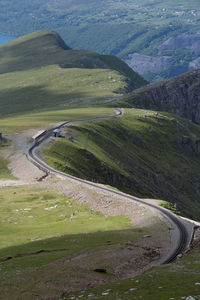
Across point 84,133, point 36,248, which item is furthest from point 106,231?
point 84,133

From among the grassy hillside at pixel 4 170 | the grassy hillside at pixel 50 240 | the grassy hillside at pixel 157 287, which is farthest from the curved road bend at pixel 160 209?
the grassy hillside at pixel 157 287

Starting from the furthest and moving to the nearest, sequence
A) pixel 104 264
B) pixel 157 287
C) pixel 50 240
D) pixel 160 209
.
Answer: pixel 160 209 → pixel 50 240 → pixel 104 264 → pixel 157 287

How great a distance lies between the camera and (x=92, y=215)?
7888 cm

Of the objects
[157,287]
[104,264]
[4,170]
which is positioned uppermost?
Result: [157,287]

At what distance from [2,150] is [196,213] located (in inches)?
3402

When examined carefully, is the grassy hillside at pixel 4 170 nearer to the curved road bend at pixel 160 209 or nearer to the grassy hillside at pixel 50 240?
the curved road bend at pixel 160 209

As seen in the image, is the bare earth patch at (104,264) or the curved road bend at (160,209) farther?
the curved road bend at (160,209)

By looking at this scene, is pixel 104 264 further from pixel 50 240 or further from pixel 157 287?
pixel 50 240

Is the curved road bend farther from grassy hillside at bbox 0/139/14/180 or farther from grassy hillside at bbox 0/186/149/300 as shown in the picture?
grassy hillside at bbox 0/139/14/180

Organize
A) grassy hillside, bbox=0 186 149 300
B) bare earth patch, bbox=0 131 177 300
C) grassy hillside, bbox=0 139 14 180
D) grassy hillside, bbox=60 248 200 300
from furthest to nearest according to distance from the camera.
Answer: grassy hillside, bbox=0 139 14 180 < grassy hillside, bbox=0 186 149 300 < bare earth patch, bbox=0 131 177 300 < grassy hillside, bbox=60 248 200 300

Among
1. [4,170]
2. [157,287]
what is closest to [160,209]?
[157,287]

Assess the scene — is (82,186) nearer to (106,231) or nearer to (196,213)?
(106,231)

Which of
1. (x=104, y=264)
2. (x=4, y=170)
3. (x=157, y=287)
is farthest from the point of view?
(x=4, y=170)

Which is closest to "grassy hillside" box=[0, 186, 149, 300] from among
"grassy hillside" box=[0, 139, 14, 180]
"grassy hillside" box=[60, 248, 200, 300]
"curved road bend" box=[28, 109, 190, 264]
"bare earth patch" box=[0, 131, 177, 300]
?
"bare earth patch" box=[0, 131, 177, 300]
